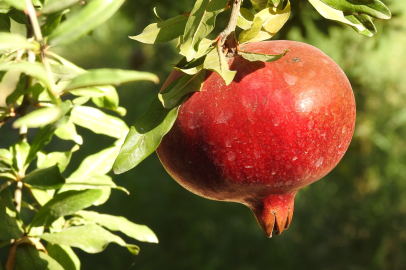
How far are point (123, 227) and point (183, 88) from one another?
1.40ft

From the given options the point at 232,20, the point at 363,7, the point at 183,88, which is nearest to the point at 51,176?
the point at 183,88

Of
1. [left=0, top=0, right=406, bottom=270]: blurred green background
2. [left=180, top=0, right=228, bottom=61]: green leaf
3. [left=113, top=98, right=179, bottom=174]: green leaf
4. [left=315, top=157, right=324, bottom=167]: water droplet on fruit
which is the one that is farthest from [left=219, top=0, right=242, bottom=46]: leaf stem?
[left=0, top=0, right=406, bottom=270]: blurred green background

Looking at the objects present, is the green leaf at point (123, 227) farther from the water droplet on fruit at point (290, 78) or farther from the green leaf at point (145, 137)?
the water droplet on fruit at point (290, 78)

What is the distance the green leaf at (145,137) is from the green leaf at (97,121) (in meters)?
0.35

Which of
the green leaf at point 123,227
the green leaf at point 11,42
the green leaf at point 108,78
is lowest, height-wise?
the green leaf at point 123,227

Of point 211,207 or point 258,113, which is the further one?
point 211,207

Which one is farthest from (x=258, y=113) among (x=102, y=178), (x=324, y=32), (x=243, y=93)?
(x=324, y=32)

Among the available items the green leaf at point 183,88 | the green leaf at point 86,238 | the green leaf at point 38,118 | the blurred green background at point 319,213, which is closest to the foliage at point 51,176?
the green leaf at point 86,238

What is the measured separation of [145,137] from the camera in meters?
0.69

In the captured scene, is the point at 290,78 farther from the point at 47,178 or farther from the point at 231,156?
the point at 47,178

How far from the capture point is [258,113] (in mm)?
679

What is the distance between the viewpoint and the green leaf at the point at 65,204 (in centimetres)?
87

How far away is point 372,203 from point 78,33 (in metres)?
2.60

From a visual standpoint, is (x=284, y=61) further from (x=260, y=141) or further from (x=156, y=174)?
(x=156, y=174)
